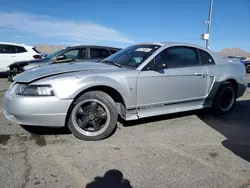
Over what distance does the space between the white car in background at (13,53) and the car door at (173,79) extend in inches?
318

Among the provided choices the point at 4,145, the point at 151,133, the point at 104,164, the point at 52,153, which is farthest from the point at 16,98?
the point at 151,133

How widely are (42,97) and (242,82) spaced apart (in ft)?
14.0

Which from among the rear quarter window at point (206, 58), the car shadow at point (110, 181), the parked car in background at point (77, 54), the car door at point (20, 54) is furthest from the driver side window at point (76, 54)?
the car shadow at point (110, 181)

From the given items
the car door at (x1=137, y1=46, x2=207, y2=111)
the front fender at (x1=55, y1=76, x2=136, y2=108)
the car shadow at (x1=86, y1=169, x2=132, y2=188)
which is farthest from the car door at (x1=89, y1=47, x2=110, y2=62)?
the car shadow at (x1=86, y1=169, x2=132, y2=188)

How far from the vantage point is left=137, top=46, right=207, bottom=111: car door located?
11.6ft

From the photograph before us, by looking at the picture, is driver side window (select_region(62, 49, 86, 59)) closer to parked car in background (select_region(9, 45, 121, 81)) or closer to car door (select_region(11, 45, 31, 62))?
parked car in background (select_region(9, 45, 121, 81))

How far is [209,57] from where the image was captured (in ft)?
14.5

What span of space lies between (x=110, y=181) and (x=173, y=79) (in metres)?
2.16

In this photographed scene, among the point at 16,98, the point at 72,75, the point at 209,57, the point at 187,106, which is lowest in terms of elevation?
the point at 187,106

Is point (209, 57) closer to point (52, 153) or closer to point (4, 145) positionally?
point (52, 153)

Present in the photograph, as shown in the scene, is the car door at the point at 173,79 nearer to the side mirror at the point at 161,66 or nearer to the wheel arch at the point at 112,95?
the side mirror at the point at 161,66

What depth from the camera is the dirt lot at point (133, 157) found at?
2264 mm

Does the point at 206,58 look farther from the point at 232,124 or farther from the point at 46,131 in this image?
the point at 46,131

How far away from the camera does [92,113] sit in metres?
3.24
